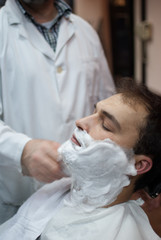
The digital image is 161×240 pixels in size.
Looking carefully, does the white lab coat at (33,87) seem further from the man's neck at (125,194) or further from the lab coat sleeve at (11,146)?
the man's neck at (125,194)

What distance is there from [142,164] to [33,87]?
0.55 m

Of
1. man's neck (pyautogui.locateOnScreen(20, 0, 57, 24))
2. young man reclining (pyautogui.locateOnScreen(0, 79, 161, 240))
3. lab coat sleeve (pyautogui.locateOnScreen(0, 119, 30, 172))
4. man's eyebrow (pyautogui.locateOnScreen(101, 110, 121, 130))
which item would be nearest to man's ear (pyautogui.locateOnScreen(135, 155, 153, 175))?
young man reclining (pyautogui.locateOnScreen(0, 79, 161, 240))

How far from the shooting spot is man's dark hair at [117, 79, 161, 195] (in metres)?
0.85

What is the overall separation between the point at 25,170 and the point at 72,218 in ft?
0.75

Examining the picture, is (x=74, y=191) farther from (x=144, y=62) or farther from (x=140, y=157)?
(x=144, y=62)

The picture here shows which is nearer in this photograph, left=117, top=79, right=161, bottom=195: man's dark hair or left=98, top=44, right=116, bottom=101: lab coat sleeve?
left=117, top=79, right=161, bottom=195: man's dark hair

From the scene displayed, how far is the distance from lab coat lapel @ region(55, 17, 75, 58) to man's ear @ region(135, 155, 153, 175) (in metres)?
0.61

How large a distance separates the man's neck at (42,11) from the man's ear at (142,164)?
0.75 meters

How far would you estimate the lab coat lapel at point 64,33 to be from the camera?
1.24 m

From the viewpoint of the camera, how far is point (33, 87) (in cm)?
115

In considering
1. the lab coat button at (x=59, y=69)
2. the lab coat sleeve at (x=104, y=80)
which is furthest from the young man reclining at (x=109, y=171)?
the lab coat sleeve at (x=104, y=80)

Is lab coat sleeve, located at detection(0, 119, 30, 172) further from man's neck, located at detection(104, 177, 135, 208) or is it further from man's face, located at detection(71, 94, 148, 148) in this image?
man's neck, located at detection(104, 177, 135, 208)

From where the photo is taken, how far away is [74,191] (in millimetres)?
901

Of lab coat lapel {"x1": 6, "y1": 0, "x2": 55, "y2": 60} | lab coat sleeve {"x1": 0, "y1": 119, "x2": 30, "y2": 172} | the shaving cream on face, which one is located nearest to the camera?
the shaving cream on face
